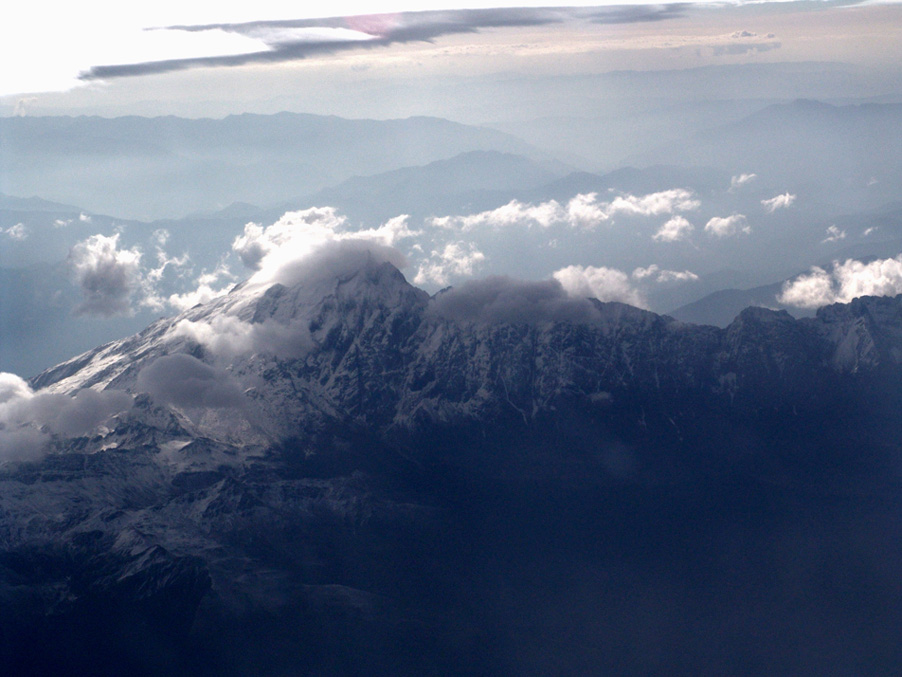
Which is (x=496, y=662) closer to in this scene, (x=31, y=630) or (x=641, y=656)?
(x=641, y=656)

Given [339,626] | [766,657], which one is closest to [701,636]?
[766,657]

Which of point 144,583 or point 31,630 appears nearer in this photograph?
point 31,630

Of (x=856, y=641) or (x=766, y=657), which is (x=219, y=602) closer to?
(x=766, y=657)

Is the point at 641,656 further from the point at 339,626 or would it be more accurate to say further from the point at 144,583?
the point at 144,583

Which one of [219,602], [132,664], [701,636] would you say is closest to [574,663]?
[701,636]

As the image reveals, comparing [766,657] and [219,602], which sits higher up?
[219,602]

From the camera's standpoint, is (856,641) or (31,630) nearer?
(31,630)

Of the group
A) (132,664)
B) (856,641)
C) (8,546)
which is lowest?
(856,641)

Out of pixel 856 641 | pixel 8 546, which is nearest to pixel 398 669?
pixel 8 546

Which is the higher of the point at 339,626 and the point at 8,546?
the point at 8,546
